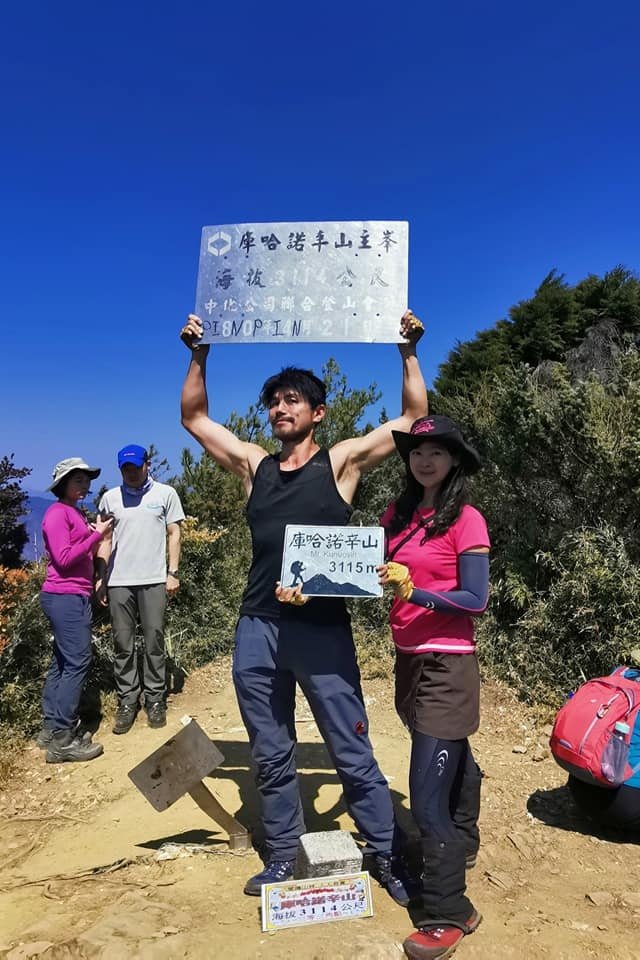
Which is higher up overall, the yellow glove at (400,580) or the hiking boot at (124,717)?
the yellow glove at (400,580)

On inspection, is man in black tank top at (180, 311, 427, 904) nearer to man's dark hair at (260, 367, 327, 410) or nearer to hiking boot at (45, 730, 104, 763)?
man's dark hair at (260, 367, 327, 410)

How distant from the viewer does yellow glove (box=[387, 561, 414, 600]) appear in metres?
2.25

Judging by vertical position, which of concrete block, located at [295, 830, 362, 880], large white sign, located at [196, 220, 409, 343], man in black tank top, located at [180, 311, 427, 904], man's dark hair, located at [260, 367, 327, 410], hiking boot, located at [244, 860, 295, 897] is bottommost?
hiking boot, located at [244, 860, 295, 897]

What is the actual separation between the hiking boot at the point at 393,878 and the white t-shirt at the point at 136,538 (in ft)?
9.64

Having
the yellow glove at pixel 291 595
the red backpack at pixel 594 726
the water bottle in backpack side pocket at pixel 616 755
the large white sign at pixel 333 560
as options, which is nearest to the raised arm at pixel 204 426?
the large white sign at pixel 333 560

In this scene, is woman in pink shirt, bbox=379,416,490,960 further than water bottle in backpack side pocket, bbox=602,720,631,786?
No

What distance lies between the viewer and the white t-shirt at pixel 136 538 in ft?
16.1

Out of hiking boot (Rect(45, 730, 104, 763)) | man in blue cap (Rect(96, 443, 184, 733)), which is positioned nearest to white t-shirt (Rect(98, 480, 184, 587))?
man in blue cap (Rect(96, 443, 184, 733))

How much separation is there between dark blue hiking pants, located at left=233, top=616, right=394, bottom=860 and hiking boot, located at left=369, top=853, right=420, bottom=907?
0.15 ft

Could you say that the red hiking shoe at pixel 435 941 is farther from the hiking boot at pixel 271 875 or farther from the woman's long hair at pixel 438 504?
the woman's long hair at pixel 438 504

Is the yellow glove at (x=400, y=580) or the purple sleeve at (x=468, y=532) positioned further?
the purple sleeve at (x=468, y=532)

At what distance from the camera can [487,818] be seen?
11.3ft

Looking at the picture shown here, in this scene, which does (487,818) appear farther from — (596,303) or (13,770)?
(596,303)

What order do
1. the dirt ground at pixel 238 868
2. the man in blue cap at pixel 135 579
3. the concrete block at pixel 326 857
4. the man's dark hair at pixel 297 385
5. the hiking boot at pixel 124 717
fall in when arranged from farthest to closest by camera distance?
the man in blue cap at pixel 135 579 < the hiking boot at pixel 124 717 < the man's dark hair at pixel 297 385 < the concrete block at pixel 326 857 < the dirt ground at pixel 238 868
